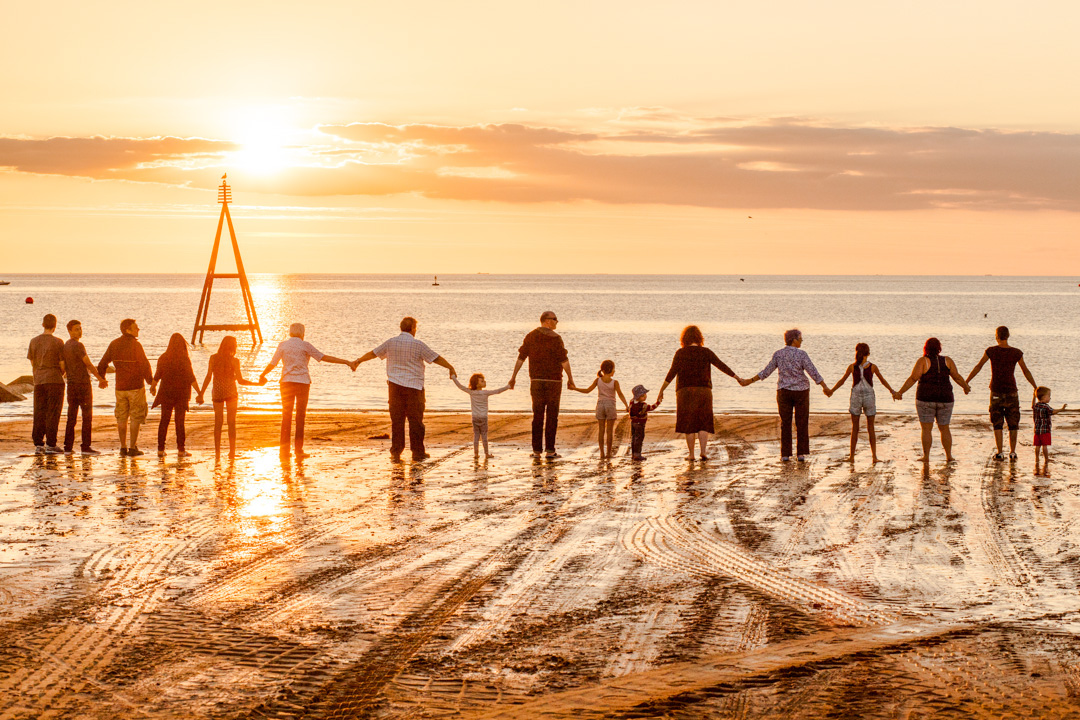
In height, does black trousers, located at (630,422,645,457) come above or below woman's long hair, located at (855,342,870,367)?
below

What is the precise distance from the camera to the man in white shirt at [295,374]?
45.0 ft

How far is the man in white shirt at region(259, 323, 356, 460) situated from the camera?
13.7m

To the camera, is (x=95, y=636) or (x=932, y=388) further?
(x=932, y=388)

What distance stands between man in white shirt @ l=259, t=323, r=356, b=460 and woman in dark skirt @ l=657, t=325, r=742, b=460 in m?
4.37

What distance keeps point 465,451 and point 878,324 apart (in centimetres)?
8138

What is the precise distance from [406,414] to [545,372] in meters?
1.96

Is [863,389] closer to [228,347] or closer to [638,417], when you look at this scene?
[638,417]

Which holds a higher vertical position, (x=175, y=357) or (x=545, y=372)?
(x=175, y=357)

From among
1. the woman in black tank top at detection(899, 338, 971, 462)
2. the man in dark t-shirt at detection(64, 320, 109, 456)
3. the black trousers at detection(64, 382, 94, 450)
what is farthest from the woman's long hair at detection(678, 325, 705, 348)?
the black trousers at detection(64, 382, 94, 450)

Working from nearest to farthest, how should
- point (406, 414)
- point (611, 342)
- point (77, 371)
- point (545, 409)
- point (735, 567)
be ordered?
point (735, 567), point (406, 414), point (77, 371), point (545, 409), point (611, 342)

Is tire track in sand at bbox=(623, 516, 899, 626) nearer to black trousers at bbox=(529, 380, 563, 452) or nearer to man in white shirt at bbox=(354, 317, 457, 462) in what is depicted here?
black trousers at bbox=(529, 380, 563, 452)

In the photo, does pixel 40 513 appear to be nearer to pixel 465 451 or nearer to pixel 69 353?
pixel 69 353

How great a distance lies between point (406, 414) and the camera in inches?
547

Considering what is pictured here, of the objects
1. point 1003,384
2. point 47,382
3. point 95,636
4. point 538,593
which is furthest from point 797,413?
point 47,382
